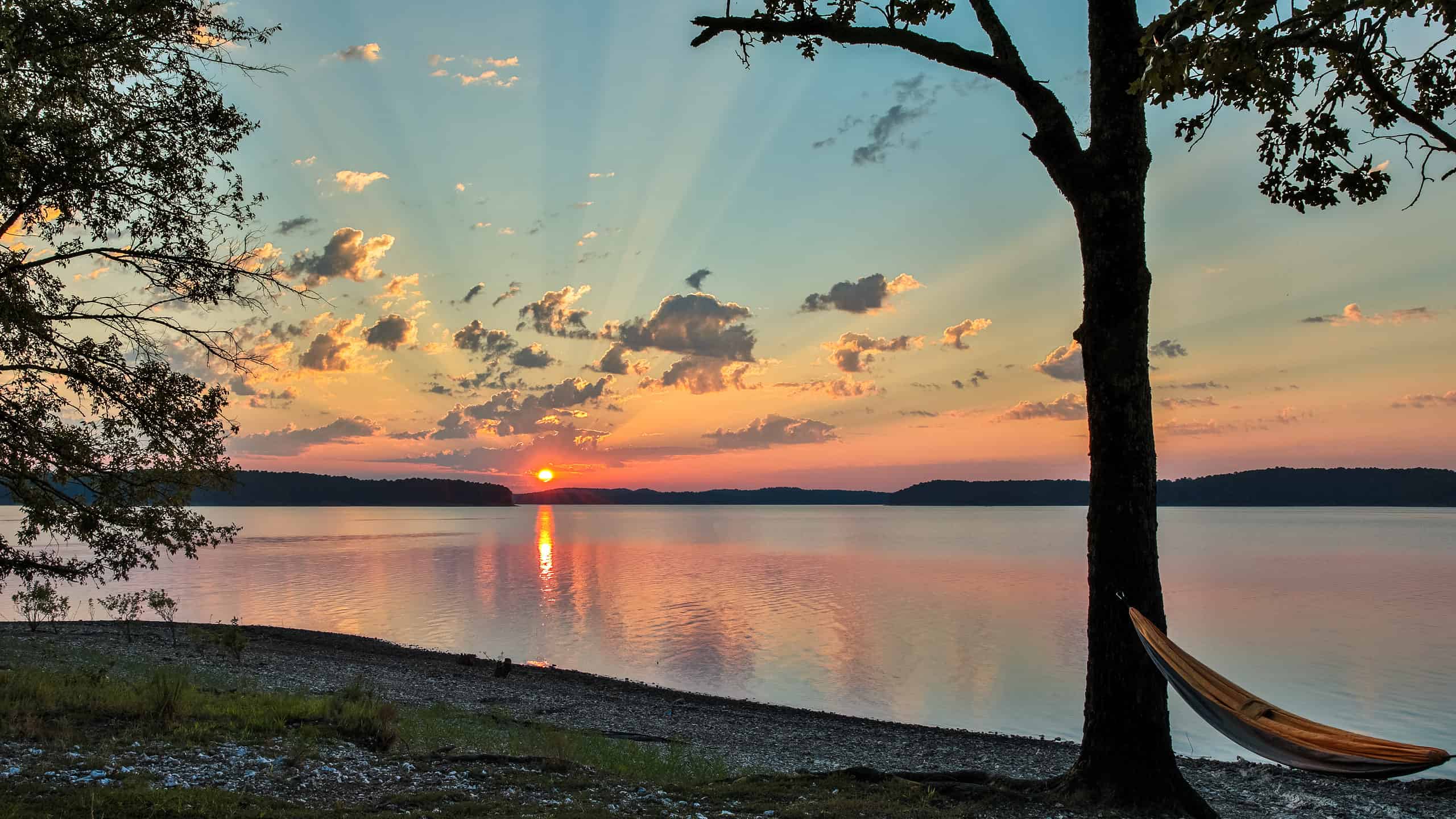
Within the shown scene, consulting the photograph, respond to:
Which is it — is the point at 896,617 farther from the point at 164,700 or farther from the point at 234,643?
the point at 164,700

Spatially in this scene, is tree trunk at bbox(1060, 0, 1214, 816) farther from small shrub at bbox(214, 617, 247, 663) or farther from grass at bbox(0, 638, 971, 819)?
small shrub at bbox(214, 617, 247, 663)

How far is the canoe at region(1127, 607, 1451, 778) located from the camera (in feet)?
16.9

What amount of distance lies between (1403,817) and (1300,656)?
23979mm

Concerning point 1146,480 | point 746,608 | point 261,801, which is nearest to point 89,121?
point 261,801

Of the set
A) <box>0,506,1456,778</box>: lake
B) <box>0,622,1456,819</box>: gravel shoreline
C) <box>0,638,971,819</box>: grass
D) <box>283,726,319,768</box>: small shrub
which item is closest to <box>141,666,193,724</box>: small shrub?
<box>0,638,971,819</box>: grass

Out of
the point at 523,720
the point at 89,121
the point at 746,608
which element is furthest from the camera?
the point at 746,608

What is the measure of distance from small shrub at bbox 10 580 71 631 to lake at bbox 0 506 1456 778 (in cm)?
579

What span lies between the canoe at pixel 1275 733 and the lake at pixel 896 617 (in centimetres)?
1366

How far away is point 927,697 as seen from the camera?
918 inches

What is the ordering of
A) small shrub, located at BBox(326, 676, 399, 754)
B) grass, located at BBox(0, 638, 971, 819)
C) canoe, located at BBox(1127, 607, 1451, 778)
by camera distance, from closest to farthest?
canoe, located at BBox(1127, 607, 1451, 778), grass, located at BBox(0, 638, 971, 819), small shrub, located at BBox(326, 676, 399, 754)

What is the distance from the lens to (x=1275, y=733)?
6043 millimetres

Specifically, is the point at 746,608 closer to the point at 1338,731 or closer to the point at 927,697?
the point at 927,697

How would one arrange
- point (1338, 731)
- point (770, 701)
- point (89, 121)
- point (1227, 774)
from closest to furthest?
point (1338, 731) < point (89, 121) < point (1227, 774) < point (770, 701)

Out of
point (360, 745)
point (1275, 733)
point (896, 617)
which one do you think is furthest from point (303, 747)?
point (896, 617)
